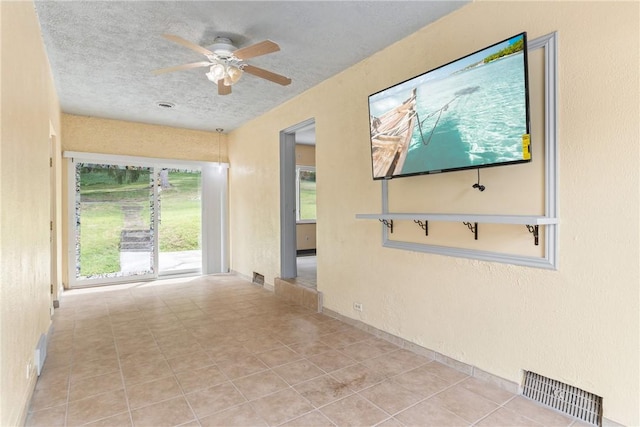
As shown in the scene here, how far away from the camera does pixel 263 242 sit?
558cm

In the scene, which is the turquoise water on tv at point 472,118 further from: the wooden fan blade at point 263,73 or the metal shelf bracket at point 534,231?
the wooden fan blade at point 263,73

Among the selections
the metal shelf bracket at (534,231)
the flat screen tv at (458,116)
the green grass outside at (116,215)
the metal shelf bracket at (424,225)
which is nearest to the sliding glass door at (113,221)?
the green grass outside at (116,215)

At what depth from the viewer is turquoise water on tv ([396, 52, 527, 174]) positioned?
6.77 feet

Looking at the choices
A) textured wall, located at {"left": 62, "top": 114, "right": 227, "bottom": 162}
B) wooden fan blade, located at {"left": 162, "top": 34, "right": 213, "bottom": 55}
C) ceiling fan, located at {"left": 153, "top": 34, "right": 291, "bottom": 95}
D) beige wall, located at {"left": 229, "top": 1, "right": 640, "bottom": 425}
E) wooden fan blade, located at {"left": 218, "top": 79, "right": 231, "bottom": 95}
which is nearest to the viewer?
beige wall, located at {"left": 229, "top": 1, "right": 640, "bottom": 425}

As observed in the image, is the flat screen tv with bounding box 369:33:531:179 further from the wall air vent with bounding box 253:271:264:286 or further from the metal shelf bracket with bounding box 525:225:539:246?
the wall air vent with bounding box 253:271:264:286

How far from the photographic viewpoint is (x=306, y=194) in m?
8.60

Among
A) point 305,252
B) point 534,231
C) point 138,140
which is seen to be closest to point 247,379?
point 534,231

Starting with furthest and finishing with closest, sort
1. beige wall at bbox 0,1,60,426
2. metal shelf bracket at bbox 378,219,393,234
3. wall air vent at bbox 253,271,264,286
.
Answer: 1. wall air vent at bbox 253,271,264,286
2. metal shelf bracket at bbox 378,219,393,234
3. beige wall at bbox 0,1,60,426

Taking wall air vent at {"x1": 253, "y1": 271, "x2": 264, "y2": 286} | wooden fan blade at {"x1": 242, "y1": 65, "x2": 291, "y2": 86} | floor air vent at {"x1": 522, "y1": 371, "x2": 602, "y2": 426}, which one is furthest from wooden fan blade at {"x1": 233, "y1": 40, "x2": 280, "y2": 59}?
wall air vent at {"x1": 253, "y1": 271, "x2": 264, "y2": 286}

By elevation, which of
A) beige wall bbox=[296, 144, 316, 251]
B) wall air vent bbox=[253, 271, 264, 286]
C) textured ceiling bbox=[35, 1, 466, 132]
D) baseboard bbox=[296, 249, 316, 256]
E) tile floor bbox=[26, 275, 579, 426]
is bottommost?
tile floor bbox=[26, 275, 579, 426]

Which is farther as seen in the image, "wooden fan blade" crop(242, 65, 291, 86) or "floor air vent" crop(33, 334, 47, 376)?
"wooden fan blade" crop(242, 65, 291, 86)

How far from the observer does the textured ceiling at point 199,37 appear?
8.41 ft

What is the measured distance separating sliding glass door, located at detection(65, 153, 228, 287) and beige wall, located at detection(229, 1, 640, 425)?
3724 millimetres

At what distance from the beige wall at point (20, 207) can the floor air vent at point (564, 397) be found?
2.97 meters
